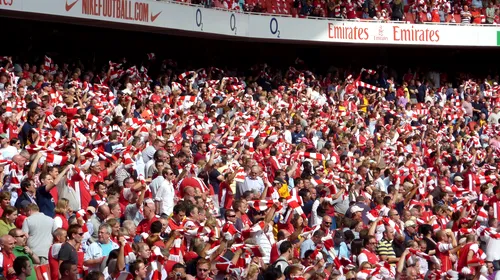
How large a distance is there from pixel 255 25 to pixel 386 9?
4.64 meters

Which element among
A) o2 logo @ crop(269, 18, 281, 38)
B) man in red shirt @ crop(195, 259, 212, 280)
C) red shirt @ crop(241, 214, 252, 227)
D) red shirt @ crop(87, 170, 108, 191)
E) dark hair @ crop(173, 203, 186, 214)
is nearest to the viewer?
man in red shirt @ crop(195, 259, 212, 280)

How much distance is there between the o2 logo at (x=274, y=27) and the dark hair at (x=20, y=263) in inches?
703

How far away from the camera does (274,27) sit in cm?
2600

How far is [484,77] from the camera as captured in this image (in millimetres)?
30938

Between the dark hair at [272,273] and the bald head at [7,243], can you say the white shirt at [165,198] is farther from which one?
the bald head at [7,243]

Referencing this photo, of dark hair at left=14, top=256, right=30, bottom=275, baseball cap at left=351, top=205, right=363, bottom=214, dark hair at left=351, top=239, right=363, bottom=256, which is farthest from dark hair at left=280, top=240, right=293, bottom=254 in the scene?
baseball cap at left=351, top=205, right=363, bottom=214

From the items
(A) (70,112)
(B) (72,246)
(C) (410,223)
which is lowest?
(C) (410,223)

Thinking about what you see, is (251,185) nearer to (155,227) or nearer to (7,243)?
(155,227)

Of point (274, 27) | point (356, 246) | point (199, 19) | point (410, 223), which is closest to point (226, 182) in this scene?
point (410, 223)

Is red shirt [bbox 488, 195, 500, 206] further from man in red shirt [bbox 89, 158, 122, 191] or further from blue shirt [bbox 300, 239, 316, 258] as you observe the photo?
man in red shirt [bbox 89, 158, 122, 191]

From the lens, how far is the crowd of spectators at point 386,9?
86.5ft

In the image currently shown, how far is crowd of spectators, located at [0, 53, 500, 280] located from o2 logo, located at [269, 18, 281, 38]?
215 centimetres

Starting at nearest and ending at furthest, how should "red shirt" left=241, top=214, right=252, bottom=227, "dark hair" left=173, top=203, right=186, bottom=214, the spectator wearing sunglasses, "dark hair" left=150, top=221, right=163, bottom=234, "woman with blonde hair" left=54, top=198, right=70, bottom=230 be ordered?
the spectator wearing sunglasses
"dark hair" left=150, top=221, right=163, bottom=234
"woman with blonde hair" left=54, top=198, right=70, bottom=230
"dark hair" left=173, top=203, right=186, bottom=214
"red shirt" left=241, top=214, right=252, bottom=227

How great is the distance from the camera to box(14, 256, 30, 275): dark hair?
27.9ft
